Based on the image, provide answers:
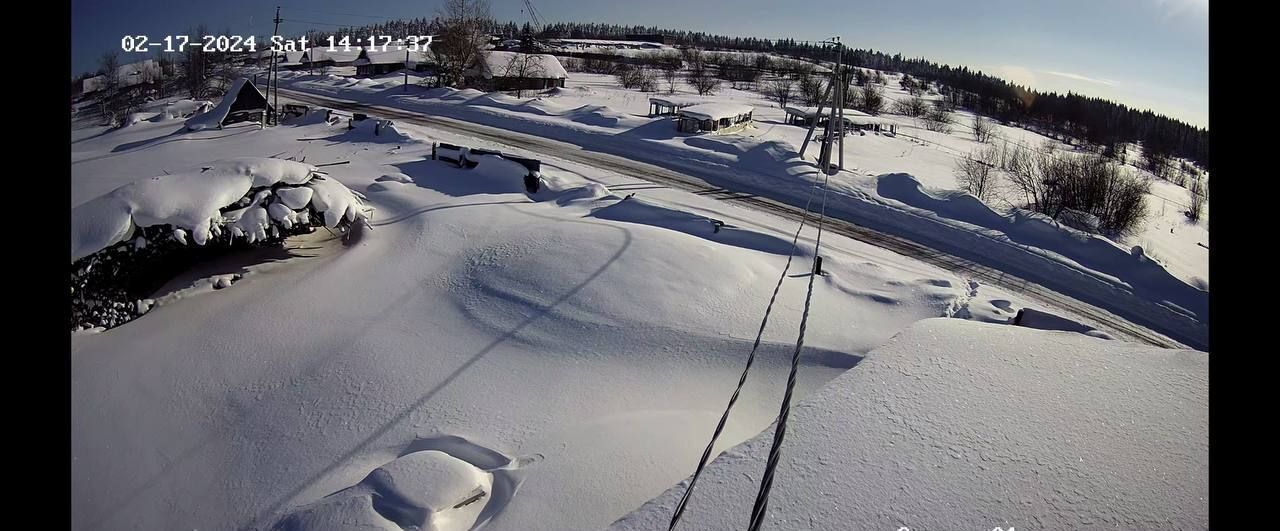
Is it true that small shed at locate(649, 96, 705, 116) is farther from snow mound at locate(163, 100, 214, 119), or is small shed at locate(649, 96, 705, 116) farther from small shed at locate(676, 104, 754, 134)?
snow mound at locate(163, 100, 214, 119)

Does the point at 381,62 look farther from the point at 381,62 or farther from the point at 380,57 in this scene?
the point at 380,57

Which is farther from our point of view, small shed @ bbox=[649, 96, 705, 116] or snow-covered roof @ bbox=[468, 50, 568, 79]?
snow-covered roof @ bbox=[468, 50, 568, 79]

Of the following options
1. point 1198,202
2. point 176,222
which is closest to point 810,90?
point 1198,202

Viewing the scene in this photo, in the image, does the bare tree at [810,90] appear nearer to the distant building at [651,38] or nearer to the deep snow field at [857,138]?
the deep snow field at [857,138]

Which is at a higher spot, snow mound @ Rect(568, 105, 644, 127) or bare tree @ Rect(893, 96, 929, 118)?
bare tree @ Rect(893, 96, 929, 118)

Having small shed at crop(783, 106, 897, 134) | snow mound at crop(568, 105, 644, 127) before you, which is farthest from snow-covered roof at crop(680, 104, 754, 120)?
small shed at crop(783, 106, 897, 134)

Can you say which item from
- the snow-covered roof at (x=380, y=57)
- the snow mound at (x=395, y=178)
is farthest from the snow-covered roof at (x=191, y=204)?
the snow-covered roof at (x=380, y=57)
